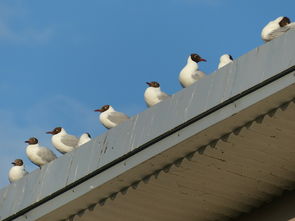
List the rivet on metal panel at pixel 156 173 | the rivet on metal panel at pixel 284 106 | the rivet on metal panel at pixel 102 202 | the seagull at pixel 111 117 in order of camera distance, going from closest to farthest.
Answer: the rivet on metal panel at pixel 284 106, the rivet on metal panel at pixel 156 173, the rivet on metal panel at pixel 102 202, the seagull at pixel 111 117

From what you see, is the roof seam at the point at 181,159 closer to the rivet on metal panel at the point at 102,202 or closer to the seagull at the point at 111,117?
the rivet on metal panel at the point at 102,202

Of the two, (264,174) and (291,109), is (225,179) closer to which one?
(264,174)

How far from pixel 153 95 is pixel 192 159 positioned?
3292 millimetres

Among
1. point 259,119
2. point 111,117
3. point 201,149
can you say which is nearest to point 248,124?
point 259,119

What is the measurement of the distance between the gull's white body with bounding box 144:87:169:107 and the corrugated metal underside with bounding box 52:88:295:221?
87.8 inches

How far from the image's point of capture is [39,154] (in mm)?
20516

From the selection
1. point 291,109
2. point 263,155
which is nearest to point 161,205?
point 263,155

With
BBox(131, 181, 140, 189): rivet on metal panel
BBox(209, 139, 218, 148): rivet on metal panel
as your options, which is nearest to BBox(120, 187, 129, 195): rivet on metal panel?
BBox(131, 181, 140, 189): rivet on metal panel

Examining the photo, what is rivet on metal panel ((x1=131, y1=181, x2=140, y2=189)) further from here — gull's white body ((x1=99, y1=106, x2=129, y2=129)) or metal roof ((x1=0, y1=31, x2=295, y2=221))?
gull's white body ((x1=99, y1=106, x2=129, y2=129))

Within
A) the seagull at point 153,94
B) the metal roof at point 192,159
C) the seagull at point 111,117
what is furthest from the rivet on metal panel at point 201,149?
the seagull at point 111,117

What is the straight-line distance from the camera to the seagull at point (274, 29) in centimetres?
1515

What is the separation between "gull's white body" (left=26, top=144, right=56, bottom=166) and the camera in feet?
67.1

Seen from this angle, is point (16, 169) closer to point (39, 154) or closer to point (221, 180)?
point (39, 154)

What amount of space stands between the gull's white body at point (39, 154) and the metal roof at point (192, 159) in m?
3.65
